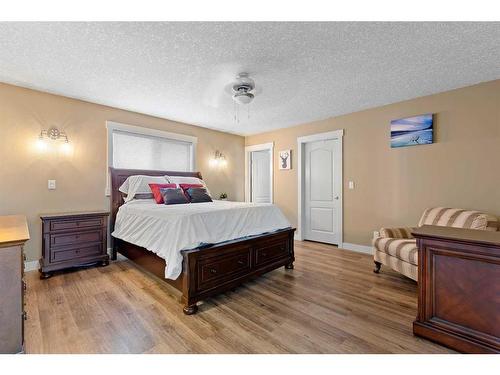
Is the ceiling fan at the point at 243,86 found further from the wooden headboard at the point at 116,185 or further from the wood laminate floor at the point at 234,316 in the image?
the wooden headboard at the point at 116,185

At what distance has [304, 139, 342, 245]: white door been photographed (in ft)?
14.3

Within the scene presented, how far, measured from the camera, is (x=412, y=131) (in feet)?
11.1

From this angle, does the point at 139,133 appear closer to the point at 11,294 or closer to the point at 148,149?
the point at 148,149

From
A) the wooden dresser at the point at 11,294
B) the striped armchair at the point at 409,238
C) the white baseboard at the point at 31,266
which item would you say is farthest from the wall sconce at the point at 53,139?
the striped armchair at the point at 409,238

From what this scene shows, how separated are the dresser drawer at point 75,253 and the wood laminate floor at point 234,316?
0.21 m

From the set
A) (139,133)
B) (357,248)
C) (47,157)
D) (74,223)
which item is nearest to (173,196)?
(74,223)

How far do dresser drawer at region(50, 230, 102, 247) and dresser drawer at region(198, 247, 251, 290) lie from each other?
6.48 feet

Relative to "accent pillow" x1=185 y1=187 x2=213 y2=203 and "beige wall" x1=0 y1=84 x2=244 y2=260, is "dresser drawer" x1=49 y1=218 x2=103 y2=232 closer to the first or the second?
"beige wall" x1=0 y1=84 x2=244 y2=260

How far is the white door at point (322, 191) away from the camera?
4.35 m

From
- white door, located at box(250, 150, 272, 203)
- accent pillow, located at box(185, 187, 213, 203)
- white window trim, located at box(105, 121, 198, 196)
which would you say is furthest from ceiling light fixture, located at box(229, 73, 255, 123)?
white door, located at box(250, 150, 272, 203)

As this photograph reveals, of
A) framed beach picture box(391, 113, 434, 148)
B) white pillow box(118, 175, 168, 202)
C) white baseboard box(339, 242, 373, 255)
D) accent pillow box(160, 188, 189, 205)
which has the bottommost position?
white baseboard box(339, 242, 373, 255)

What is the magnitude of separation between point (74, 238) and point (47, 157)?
3.91 ft

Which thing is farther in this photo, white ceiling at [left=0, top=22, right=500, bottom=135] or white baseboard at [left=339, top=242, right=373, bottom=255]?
white baseboard at [left=339, top=242, right=373, bottom=255]
